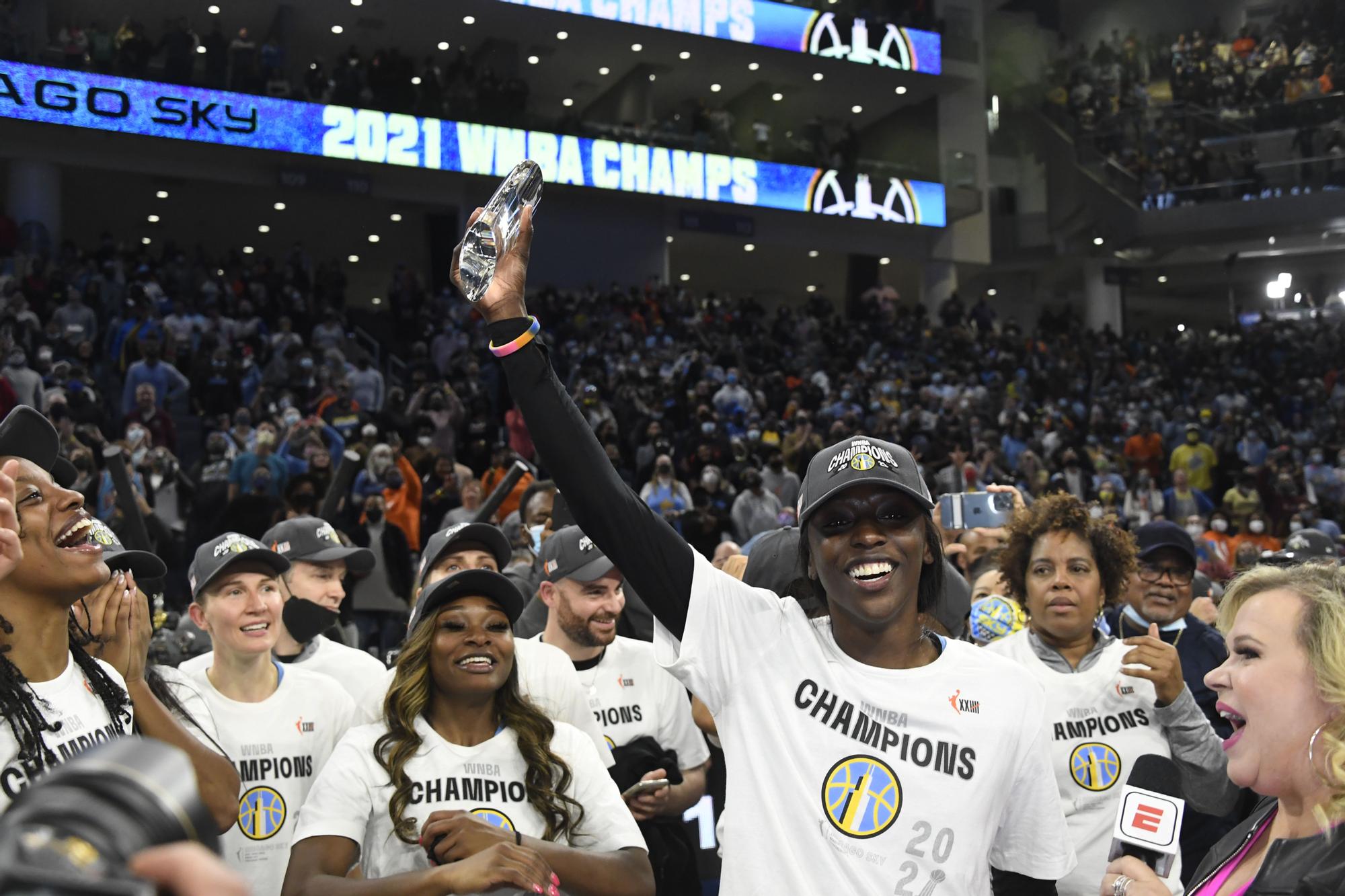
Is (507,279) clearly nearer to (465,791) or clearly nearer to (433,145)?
(465,791)

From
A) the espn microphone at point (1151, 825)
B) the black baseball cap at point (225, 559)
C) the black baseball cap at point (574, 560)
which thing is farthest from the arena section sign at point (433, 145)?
the espn microphone at point (1151, 825)

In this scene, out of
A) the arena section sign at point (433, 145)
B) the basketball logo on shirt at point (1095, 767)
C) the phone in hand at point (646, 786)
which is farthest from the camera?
the arena section sign at point (433, 145)

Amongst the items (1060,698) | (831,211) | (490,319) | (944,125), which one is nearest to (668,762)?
(1060,698)

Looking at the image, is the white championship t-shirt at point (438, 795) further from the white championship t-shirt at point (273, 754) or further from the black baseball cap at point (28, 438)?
the black baseball cap at point (28, 438)

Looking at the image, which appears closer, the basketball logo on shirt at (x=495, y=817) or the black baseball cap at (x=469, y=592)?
the basketball logo on shirt at (x=495, y=817)

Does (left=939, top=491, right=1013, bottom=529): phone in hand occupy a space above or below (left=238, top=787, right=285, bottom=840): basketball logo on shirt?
above

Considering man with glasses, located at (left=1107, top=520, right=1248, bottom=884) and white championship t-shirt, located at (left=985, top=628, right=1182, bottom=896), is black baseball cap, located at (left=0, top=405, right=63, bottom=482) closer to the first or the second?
white championship t-shirt, located at (left=985, top=628, right=1182, bottom=896)

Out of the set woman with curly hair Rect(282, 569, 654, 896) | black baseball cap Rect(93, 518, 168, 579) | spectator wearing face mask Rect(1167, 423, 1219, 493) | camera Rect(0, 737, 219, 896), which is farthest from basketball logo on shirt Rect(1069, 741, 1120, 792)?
spectator wearing face mask Rect(1167, 423, 1219, 493)

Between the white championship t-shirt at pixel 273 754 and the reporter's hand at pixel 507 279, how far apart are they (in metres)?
2.02

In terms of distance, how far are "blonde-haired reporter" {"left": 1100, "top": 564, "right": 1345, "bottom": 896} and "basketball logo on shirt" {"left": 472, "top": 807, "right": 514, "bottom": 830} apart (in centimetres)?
150

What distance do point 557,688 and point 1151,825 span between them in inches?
83.2

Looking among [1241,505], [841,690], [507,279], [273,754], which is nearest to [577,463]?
[507,279]

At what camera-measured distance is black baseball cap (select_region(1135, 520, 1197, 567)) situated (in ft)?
14.9

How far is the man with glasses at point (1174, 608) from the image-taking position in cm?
438
